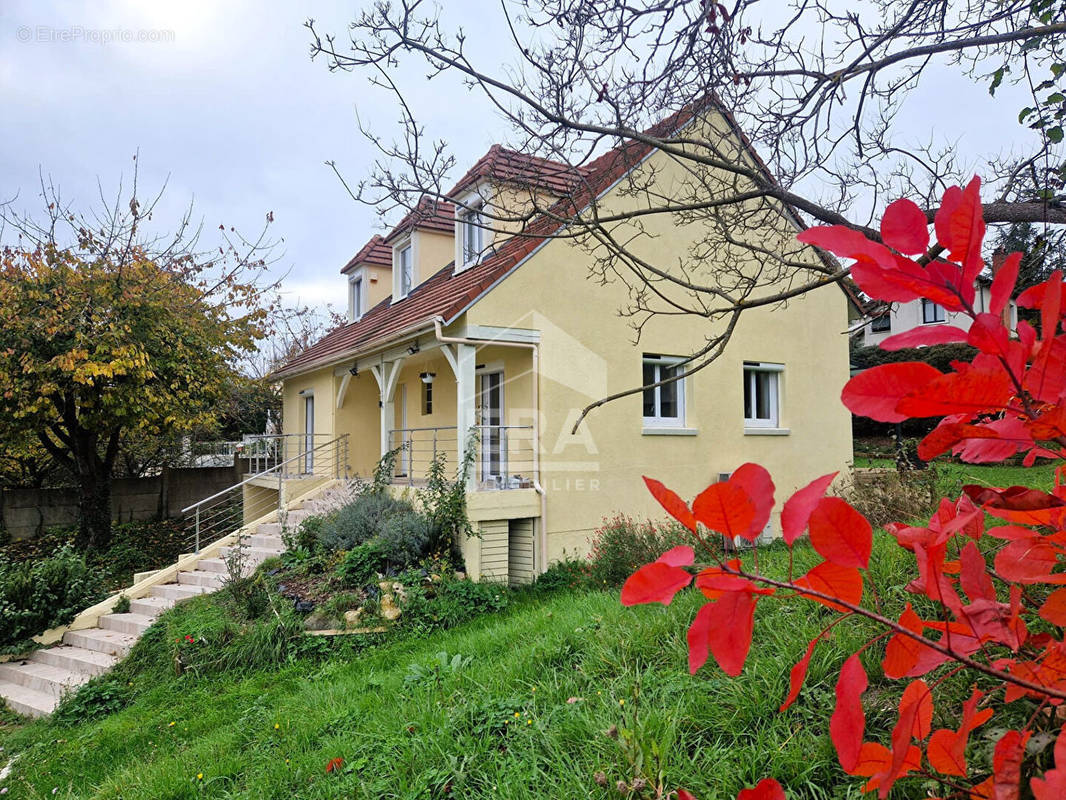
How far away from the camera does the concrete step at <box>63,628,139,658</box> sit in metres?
8.34

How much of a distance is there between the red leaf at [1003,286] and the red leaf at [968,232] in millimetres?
21

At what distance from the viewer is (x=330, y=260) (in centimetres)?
1912

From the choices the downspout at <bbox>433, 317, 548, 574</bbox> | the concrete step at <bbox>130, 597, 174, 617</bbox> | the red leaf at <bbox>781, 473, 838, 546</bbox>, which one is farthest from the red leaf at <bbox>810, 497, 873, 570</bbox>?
the concrete step at <bbox>130, 597, 174, 617</bbox>

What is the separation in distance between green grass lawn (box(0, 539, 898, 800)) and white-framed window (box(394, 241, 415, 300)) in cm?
937

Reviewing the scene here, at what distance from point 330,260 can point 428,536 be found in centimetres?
1267

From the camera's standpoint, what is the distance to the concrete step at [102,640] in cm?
834

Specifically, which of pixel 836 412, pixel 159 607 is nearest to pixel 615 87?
pixel 159 607

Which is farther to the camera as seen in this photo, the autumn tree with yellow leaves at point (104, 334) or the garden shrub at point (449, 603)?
the autumn tree with yellow leaves at point (104, 334)

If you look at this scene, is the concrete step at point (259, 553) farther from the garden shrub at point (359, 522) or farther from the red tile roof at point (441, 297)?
the red tile roof at point (441, 297)

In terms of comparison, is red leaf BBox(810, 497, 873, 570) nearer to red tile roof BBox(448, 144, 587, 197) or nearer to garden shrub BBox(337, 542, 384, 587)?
red tile roof BBox(448, 144, 587, 197)

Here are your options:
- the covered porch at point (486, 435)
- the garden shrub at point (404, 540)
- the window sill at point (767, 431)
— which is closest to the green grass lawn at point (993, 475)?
the window sill at point (767, 431)

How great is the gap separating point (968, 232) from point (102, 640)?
10710 mm

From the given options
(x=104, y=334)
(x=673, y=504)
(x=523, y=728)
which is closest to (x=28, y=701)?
(x=104, y=334)

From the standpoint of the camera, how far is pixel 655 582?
0.64 m
